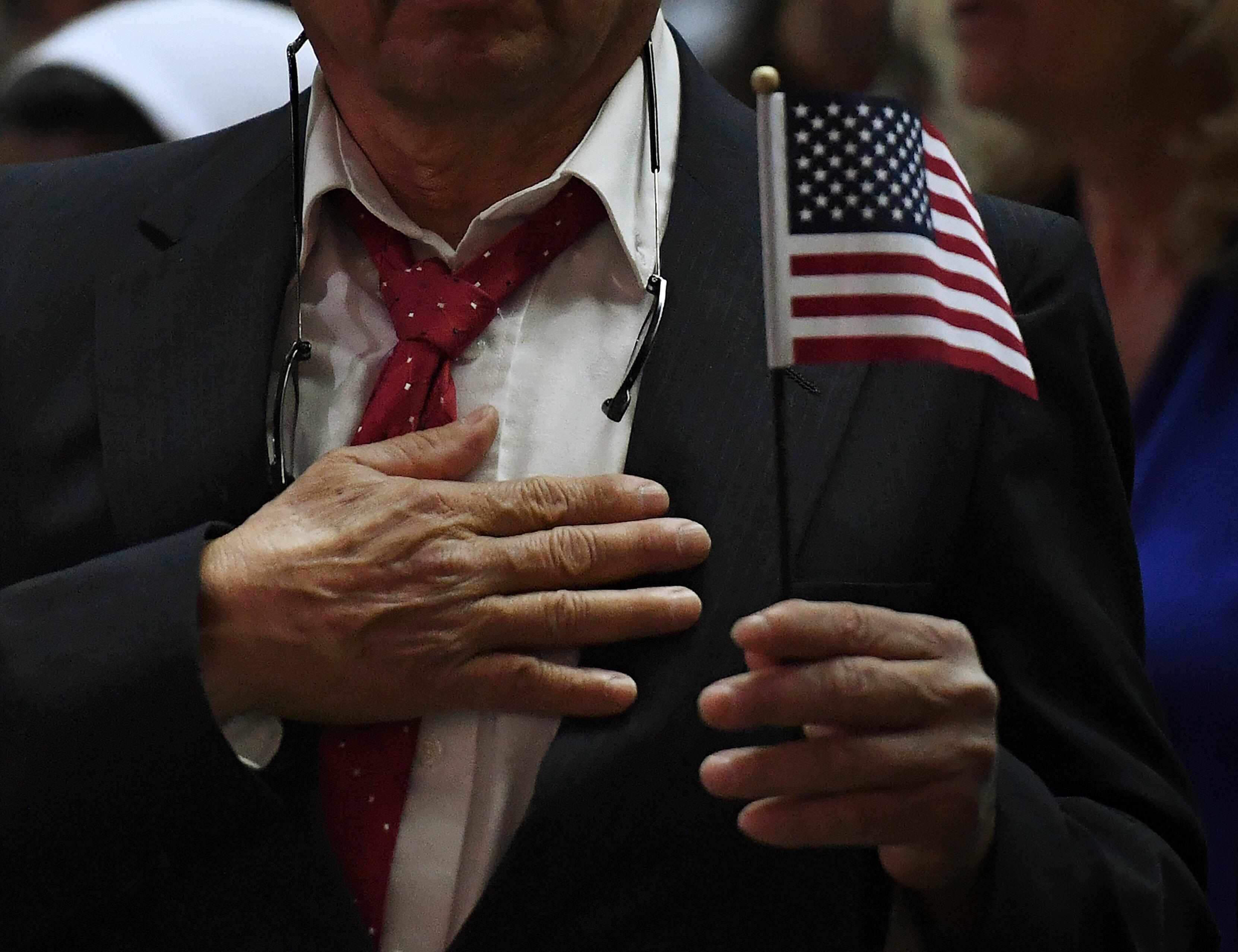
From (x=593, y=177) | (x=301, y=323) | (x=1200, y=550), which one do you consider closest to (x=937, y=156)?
(x=593, y=177)

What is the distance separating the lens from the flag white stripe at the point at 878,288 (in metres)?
1.27

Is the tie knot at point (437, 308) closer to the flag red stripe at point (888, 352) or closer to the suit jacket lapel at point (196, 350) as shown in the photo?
the suit jacket lapel at point (196, 350)

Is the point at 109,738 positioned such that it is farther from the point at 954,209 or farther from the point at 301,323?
the point at 954,209

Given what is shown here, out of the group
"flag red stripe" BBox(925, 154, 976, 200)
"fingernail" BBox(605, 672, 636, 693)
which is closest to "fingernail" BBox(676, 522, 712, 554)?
"fingernail" BBox(605, 672, 636, 693)

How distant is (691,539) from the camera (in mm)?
1411

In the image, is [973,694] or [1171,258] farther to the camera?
[1171,258]

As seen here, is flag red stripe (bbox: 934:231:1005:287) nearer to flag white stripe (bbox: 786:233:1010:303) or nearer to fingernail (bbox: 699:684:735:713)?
flag white stripe (bbox: 786:233:1010:303)

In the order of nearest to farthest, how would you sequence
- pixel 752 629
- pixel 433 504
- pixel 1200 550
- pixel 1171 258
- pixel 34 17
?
pixel 752 629 → pixel 433 504 → pixel 1200 550 → pixel 1171 258 → pixel 34 17

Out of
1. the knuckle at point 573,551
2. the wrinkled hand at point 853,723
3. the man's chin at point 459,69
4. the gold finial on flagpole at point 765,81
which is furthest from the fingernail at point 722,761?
the man's chin at point 459,69

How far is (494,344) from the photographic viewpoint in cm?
153

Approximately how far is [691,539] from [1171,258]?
1.30 meters

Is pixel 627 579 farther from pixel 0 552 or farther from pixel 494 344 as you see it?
pixel 0 552

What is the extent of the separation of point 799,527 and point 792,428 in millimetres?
83

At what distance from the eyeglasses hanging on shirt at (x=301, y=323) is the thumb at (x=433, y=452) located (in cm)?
10
